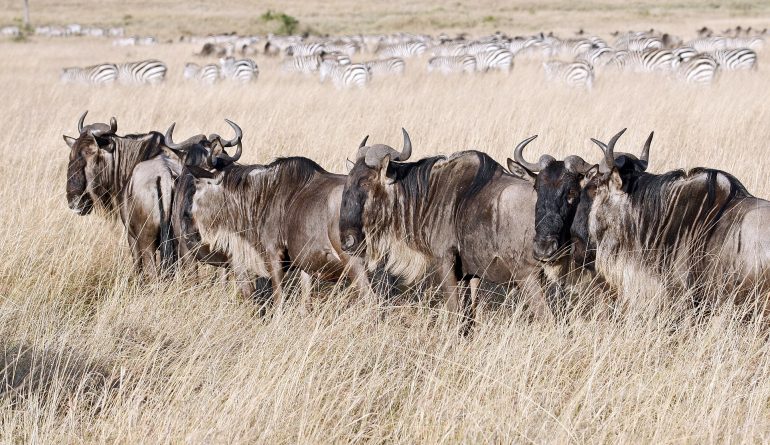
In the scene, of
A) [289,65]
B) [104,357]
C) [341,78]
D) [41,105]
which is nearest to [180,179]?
[104,357]

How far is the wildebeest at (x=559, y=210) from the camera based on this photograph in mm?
4566

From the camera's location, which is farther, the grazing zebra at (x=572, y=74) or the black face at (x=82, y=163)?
the grazing zebra at (x=572, y=74)

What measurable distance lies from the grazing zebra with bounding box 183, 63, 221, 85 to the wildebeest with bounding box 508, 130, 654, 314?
1481cm

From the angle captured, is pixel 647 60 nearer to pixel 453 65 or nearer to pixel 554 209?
pixel 453 65

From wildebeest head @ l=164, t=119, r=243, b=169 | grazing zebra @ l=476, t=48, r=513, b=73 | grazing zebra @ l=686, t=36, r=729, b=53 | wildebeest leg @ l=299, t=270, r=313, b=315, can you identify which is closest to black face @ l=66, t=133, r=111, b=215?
wildebeest head @ l=164, t=119, r=243, b=169

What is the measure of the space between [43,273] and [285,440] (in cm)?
301

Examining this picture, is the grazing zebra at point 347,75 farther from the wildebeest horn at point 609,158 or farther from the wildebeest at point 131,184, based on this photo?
the wildebeest horn at point 609,158

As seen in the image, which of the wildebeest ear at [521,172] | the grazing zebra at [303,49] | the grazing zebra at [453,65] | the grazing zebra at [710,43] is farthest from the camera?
the grazing zebra at [710,43]

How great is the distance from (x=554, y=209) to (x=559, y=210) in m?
0.04

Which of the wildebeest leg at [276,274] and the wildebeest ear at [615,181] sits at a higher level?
the wildebeest ear at [615,181]

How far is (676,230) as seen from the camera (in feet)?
15.4

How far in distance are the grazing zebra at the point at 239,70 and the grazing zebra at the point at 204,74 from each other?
0.29 meters

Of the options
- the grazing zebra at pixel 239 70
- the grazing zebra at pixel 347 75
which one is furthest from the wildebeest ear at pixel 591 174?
the grazing zebra at pixel 239 70

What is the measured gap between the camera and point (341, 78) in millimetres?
18438
